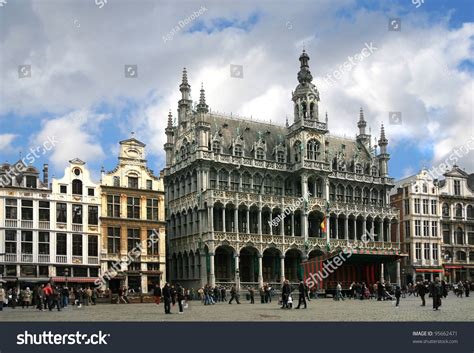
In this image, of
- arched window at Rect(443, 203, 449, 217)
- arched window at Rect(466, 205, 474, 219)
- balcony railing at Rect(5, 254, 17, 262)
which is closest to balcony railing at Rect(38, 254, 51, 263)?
balcony railing at Rect(5, 254, 17, 262)

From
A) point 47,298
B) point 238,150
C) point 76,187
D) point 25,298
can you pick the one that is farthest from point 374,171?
point 47,298

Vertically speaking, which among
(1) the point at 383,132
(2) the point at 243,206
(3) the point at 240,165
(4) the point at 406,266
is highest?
(1) the point at 383,132

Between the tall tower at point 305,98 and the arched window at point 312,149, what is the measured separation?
2130 mm

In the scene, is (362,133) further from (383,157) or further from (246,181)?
(246,181)

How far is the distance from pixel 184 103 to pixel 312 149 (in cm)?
1517

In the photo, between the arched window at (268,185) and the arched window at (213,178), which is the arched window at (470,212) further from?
the arched window at (213,178)

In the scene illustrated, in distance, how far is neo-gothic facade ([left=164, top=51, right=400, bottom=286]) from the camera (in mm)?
67312

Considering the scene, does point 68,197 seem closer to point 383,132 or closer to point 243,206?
point 243,206

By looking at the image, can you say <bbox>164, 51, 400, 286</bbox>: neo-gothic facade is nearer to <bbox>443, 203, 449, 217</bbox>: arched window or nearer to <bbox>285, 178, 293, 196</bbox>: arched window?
<bbox>285, 178, 293, 196</bbox>: arched window

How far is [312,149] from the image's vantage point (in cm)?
7419

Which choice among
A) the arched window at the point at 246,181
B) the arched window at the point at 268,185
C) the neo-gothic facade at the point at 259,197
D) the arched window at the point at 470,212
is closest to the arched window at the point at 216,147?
the neo-gothic facade at the point at 259,197

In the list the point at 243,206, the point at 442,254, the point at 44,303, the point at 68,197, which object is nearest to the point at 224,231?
the point at 243,206
